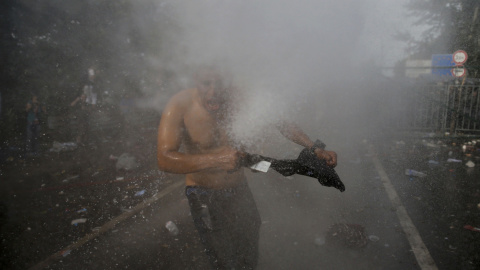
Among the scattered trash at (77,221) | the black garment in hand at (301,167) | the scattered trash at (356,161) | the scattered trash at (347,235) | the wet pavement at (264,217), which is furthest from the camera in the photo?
the scattered trash at (356,161)

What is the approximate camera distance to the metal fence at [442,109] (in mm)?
7988

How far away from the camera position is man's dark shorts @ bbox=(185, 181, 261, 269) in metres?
1.84

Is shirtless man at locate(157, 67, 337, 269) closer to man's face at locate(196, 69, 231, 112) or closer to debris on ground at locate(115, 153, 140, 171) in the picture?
man's face at locate(196, 69, 231, 112)

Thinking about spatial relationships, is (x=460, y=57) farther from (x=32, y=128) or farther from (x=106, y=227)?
(x=32, y=128)

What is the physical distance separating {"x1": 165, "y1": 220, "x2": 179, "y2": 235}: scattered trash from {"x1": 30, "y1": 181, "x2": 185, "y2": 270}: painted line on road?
0.61 metres

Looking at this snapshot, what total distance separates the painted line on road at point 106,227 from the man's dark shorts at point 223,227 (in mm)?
1699

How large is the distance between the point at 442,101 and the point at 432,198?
18.8 ft

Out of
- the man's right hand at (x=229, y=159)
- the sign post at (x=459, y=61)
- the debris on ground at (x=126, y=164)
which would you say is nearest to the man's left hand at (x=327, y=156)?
the man's right hand at (x=229, y=159)

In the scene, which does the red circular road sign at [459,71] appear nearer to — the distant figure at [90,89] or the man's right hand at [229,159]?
the man's right hand at [229,159]

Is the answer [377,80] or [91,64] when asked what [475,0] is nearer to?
[377,80]

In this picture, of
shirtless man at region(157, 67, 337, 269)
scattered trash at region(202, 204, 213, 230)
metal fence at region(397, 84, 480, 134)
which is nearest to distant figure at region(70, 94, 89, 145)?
shirtless man at region(157, 67, 337, 269)

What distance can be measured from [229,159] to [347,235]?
6.53 feet

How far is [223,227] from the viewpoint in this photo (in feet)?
6.09

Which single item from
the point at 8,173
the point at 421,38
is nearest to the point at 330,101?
the point at 8,173
